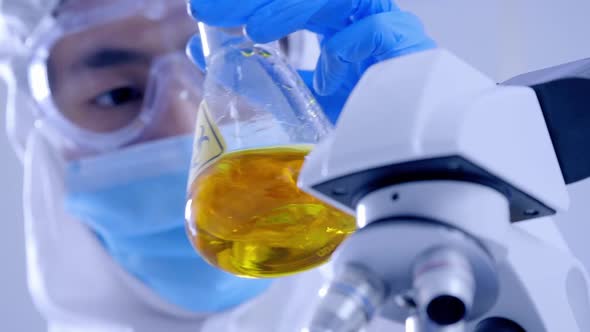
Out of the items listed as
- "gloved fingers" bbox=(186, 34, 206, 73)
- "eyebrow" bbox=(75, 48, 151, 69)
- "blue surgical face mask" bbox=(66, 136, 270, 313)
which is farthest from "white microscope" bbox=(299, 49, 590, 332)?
"eyebrow" bbox=(75, 48, 151, 69)

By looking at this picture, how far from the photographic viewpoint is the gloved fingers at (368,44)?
31.7 inches

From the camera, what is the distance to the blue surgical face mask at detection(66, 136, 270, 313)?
1240mm

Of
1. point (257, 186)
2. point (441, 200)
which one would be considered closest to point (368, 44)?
point (257, 186)

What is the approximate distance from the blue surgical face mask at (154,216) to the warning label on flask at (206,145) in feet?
1.76

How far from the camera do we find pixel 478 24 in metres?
1.60

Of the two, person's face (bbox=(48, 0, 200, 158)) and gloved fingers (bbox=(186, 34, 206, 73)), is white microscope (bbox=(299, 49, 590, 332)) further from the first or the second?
person's face (bbox=(48, 0, 200, 158))

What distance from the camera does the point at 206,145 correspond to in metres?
0.65

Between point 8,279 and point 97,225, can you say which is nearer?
point 97,225

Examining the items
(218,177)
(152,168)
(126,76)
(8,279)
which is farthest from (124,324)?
(218,177)

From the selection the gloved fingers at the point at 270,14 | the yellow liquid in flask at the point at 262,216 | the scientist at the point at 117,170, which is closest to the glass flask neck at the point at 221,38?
the gloved fingers at the point at 270,14

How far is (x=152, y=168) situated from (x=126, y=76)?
226mm

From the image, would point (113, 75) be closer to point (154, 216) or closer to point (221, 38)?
point (154, 216)

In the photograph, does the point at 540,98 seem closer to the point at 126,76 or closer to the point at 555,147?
the point at 555,147

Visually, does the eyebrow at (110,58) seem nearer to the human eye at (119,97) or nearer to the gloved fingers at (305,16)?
the human eye at (119,97)
